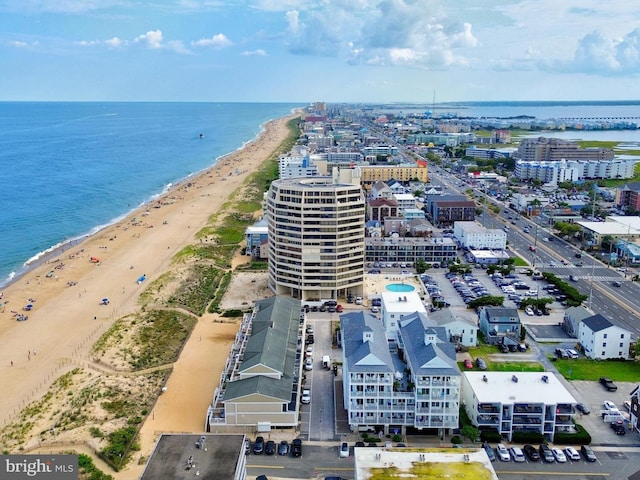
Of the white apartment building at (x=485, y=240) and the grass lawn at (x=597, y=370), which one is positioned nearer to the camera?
the grass lawn at (x=597, y=370)

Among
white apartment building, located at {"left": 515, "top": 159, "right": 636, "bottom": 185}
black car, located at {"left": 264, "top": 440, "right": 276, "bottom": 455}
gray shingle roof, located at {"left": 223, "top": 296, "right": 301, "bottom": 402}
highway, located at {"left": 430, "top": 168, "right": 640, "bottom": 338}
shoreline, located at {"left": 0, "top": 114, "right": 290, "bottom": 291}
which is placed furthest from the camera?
white apartment building, located at {"left": 515, "top": 159, "right": 636, "bottom": 185}

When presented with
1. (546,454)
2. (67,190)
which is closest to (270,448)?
(546,454)

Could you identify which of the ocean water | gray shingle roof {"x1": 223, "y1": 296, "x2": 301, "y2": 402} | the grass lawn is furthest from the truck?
the ocean water

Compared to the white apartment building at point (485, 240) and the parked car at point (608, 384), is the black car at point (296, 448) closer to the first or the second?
the parked car at point (608, 384)

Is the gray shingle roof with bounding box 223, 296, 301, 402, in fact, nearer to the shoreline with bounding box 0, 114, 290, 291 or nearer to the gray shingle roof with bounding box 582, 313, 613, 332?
the gray shingle roof with bounding box 582, 313, 613, 332

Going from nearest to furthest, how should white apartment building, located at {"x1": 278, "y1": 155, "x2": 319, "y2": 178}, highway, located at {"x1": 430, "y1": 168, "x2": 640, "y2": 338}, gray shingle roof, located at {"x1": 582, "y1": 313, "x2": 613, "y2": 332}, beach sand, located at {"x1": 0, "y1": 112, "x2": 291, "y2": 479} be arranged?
beach sand, located at {"x1": 0, "y1": 112, "x2": 291, "y2": 479} → gray shingle roof, located at {"x1": 582, "y1": 313, "x2": 613, "y2": 332} → highway, located at {"x1": 430, "y1": 168, "x2": 640, "y2": 338} → white apartment building, located at {"x1": 278, "y1": 155, "x2": 319, "y2": 178}

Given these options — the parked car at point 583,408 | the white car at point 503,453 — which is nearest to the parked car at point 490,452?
the white car at point 503,453

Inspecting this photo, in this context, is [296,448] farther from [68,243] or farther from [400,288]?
[68,243]
